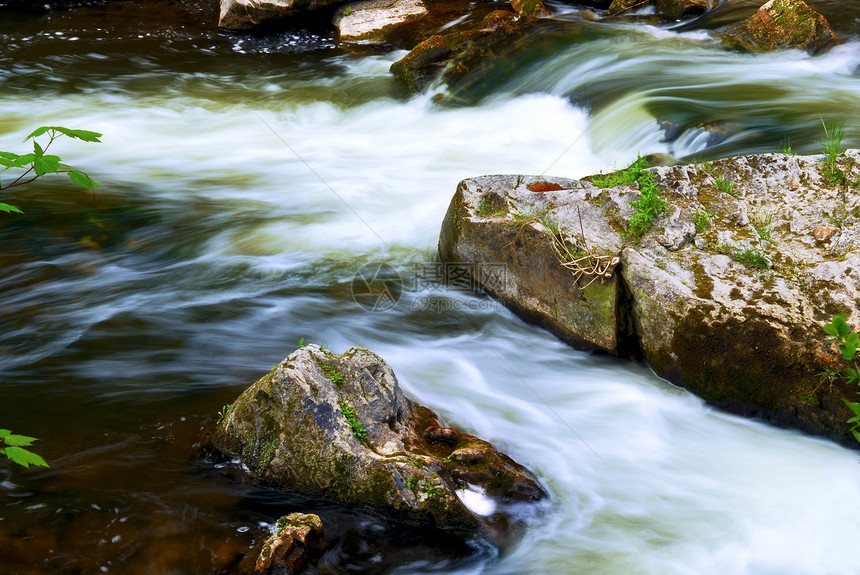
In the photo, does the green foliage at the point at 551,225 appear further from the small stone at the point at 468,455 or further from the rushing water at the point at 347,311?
the small stone at the point at 468,455

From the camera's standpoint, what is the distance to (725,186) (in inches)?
191

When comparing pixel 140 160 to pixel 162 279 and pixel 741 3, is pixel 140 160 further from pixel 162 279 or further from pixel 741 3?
pixel 741 3

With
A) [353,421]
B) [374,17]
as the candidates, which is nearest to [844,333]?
[353,421]

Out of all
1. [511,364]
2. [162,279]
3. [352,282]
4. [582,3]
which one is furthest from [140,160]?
[582,3]

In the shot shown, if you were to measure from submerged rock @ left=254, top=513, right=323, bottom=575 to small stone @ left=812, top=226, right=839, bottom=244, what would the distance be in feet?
11.2

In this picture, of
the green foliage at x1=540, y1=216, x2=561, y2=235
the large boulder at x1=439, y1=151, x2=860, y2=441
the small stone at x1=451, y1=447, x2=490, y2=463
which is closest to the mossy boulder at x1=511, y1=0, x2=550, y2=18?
the large boulder at x1=439, y1=151, x2=860, y2=441

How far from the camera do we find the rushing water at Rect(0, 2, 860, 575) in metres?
3.41

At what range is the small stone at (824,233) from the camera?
4355 millimetres

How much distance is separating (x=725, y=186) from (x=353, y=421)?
10.2ft

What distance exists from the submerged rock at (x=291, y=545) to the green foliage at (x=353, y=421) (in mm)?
440

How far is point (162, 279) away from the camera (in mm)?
5879

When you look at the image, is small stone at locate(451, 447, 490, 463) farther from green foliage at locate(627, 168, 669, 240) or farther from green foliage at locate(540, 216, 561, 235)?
green foliage at locate(627, 168, 669, 240)

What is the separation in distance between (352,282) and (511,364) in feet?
5.29

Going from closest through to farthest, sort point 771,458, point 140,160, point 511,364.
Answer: point 771,458
point 511,364
point 140,160
